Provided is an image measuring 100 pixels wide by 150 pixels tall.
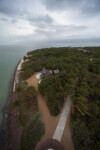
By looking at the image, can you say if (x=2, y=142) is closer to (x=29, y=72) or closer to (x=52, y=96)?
(x=52, y=96)

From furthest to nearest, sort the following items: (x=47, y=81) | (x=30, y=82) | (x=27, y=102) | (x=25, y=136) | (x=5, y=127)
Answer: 1. (x=30, y=82)
2. (x=47, y=81)
3. (x=27, y=102)
4. (x=5, y=127)
5. (x=25, y=136)

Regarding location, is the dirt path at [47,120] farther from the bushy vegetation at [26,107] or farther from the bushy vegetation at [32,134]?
the bushy vegetation at [26,107]

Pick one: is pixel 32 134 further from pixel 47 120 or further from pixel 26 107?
pixel 26 107

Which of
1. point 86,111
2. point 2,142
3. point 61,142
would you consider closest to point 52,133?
point 61,142

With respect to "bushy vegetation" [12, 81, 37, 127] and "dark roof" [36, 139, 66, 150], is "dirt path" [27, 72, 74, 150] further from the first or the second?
"bushy vegetation" [12, 81, 37, 127]

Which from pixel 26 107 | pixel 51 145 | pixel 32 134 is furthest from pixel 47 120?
pixel 26 107

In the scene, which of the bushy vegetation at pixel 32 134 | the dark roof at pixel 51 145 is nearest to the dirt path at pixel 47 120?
the dark roof at pixel 51 145
